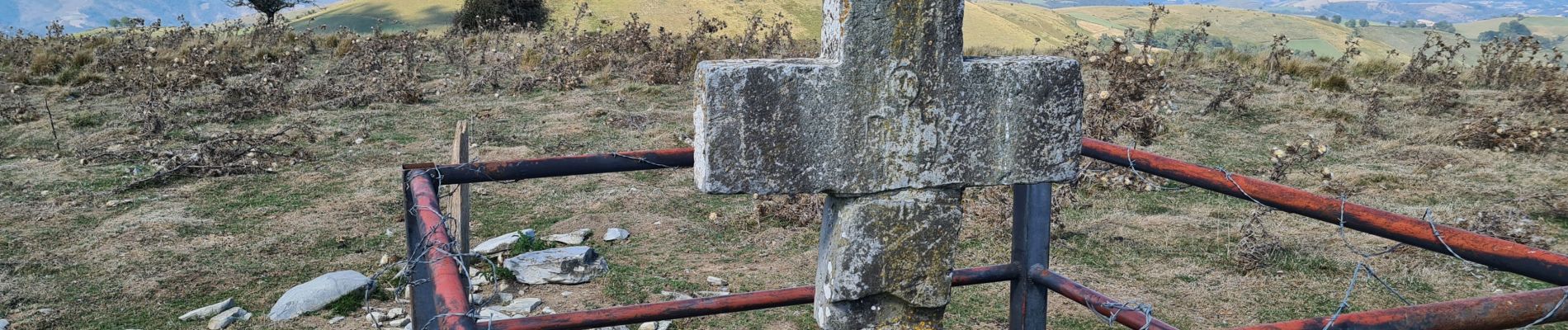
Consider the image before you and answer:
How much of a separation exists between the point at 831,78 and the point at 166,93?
11.8 metres

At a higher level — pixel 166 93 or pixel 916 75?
pixel 916 75

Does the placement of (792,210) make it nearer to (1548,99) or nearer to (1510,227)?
(1510,227)

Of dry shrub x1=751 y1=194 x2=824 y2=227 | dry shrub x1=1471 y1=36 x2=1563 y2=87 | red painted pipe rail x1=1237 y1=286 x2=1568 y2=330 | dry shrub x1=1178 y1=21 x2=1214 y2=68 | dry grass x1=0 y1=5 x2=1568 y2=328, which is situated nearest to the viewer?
Answer: red painted pipe rail x1=1237 y1=286 x2=1568 y2=330

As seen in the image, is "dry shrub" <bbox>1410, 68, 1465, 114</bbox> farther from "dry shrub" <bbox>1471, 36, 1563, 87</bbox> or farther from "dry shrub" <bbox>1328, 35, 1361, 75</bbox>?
"dry shrub" <bbox>1328, 35, 1361, 75</bbox>

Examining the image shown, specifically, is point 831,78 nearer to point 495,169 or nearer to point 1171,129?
point 495,169

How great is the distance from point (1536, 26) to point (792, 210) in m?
130

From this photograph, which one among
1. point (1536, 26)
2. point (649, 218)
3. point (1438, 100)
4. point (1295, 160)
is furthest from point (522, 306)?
point (1536, 26)

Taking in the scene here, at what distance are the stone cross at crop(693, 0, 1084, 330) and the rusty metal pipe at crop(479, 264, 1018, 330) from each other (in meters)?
0.31

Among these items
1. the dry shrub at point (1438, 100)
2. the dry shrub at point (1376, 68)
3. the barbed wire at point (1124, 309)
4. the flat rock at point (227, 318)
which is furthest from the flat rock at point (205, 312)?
the dry shrub at point (1376, 68)

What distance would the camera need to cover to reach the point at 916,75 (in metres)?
2.16

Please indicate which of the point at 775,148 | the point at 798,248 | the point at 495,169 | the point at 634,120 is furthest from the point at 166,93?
the point at 775,148

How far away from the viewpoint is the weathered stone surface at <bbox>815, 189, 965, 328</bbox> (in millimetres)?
2316

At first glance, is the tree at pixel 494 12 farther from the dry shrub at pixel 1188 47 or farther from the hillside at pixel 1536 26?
the hillside at pixel 1536 26

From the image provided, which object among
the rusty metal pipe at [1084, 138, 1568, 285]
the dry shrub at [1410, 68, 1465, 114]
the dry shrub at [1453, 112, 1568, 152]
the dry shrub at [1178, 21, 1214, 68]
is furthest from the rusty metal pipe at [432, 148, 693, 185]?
the dry shrub at [1178, 21, 1214, 68]
